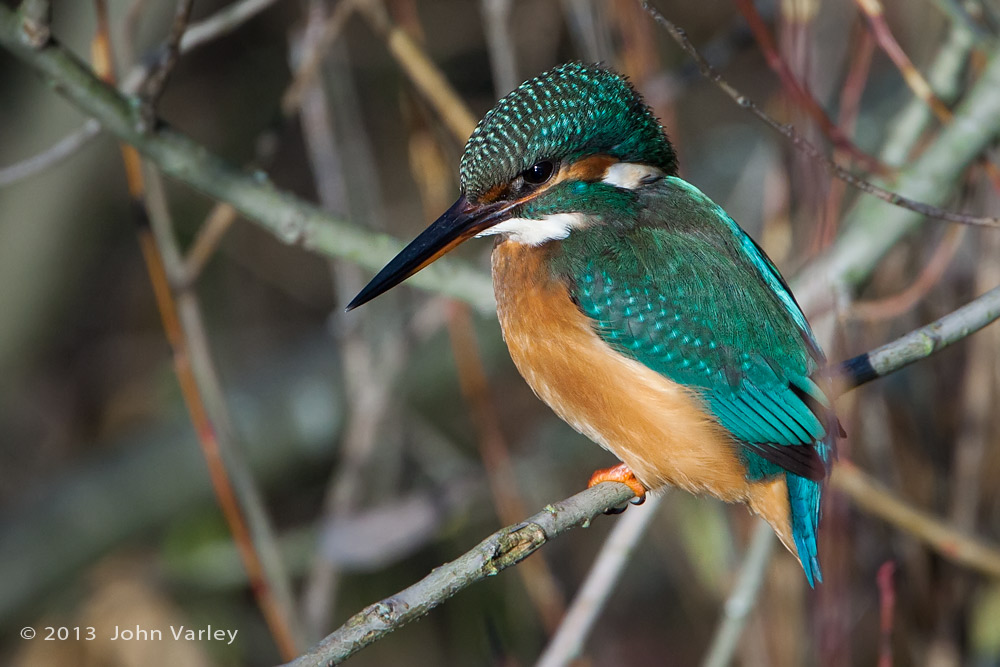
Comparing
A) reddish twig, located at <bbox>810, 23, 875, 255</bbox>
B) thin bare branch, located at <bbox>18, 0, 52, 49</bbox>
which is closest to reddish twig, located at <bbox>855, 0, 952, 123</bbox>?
reddish twig, located at <bbox>810, 23, 875, 255</bbox>

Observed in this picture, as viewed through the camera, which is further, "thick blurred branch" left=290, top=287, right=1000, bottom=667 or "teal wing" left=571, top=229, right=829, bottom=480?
"teal wing" left=571, top=229, right=829, bottom=480

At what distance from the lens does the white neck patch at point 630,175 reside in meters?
2.24

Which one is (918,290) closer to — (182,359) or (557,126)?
(557,126)

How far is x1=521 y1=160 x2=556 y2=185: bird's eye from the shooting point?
6.95 ft

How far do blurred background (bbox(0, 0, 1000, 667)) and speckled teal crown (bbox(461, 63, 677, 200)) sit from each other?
1.06ft

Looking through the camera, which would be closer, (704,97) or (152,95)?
(152,95)

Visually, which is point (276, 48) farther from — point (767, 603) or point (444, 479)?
point (767, 603)

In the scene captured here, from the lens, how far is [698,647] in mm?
4484

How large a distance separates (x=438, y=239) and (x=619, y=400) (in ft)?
1.68

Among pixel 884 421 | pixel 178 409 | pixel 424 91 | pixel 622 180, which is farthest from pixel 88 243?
pixel 884 421

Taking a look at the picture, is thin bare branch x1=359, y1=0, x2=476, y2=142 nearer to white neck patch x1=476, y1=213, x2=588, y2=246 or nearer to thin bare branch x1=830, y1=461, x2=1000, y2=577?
white neck patch x1=476, y1=213, x2=588, y2=246

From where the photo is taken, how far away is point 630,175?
2.28m

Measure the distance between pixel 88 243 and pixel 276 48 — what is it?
1.30m

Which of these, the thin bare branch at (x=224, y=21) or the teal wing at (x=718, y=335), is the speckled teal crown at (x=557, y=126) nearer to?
the teal wing at (x=718, y=335)
